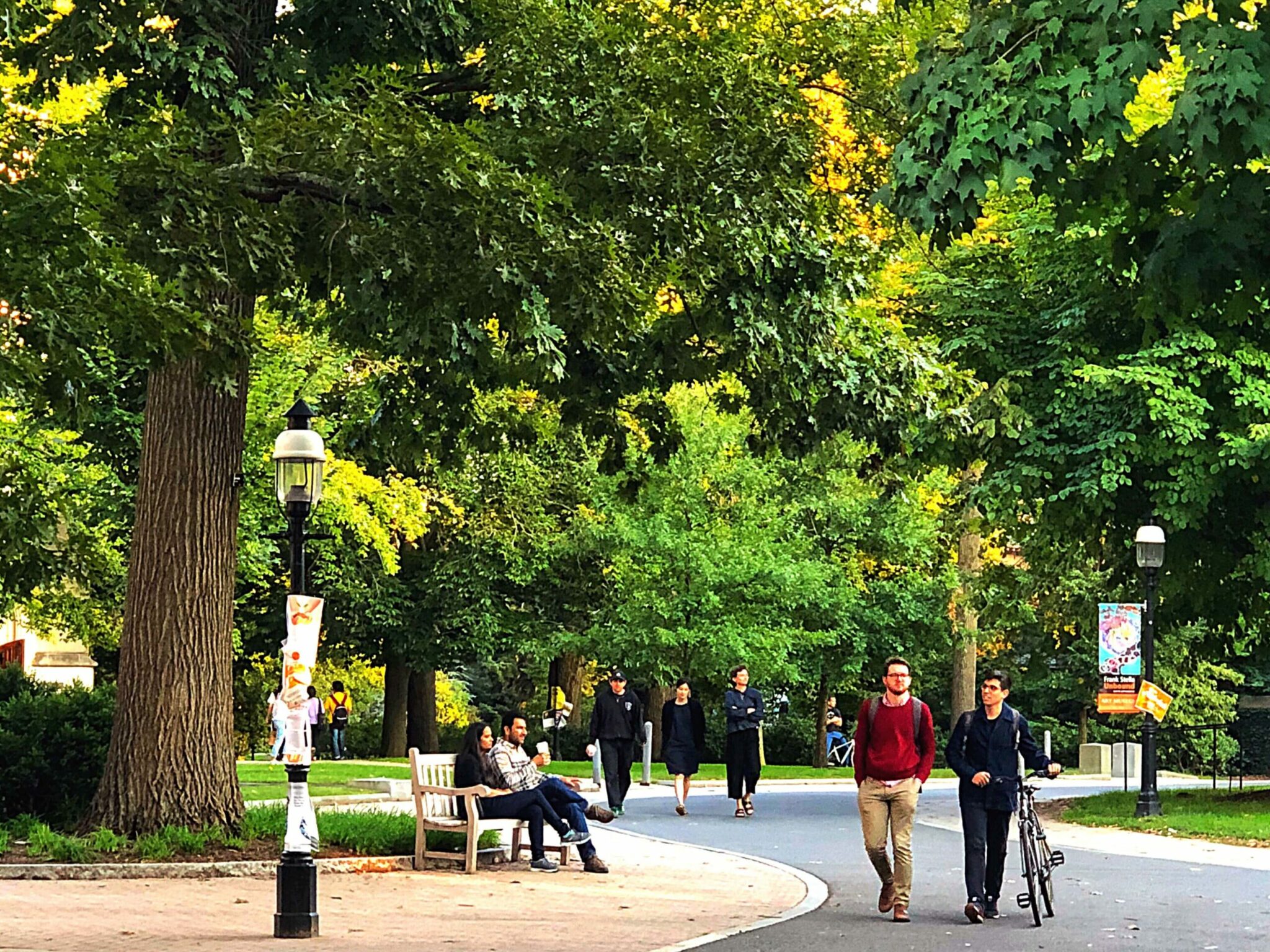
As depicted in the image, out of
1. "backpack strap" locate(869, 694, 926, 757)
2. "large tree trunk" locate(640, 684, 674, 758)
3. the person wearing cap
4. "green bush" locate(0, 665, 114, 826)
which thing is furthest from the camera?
"large tree trunk" locate(640, 684, 674, 758)

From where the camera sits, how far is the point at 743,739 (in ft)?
84.8

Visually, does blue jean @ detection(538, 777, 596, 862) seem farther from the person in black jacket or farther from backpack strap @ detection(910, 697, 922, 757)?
the person in black jacket

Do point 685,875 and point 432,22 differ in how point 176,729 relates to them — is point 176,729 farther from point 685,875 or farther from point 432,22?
point 432,22

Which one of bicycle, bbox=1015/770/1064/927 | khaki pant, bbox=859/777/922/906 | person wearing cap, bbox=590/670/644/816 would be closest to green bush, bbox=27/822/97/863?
khaki pant, bbox=859/777/922/906

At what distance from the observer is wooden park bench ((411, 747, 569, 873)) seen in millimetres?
16531

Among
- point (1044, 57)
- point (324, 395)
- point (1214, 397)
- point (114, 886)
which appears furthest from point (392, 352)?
point (324, 395)

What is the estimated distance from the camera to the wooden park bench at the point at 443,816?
16.5m

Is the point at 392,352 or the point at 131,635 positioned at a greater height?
the point at 392,352

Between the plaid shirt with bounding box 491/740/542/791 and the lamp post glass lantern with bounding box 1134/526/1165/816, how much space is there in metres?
10.2

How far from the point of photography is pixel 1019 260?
88.3 feet

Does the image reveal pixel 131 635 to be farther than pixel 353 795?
No

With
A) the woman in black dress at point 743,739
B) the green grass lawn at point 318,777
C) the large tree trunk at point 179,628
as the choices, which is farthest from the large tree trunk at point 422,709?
the large tree trunk at point 179,628

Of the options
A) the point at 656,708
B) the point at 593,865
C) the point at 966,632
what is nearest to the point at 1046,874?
the point at 593,865

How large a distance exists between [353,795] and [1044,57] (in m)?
18.6
